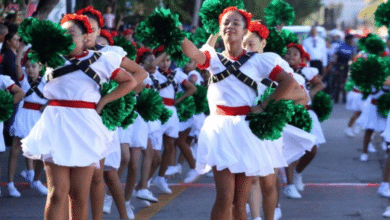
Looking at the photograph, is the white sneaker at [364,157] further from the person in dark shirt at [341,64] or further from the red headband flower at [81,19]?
the person in dark shirt at [341,64]

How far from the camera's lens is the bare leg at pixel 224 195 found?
6406mm

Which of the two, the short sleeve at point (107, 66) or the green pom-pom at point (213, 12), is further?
the green pom-pom at point (213, 12)

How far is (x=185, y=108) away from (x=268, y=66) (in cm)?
443

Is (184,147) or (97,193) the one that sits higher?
(97,193)

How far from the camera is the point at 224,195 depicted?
6422 millimetres

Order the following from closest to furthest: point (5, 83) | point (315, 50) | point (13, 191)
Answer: point (5, 83) → point (13, 191) → point (315, 50)

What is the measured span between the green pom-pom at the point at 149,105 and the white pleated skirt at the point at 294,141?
1.22 metres

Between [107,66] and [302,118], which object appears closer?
[107,66]

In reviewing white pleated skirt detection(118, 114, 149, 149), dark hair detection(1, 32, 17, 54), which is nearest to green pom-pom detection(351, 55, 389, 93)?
white pleated skirt detection(118, 114, 149, 149)

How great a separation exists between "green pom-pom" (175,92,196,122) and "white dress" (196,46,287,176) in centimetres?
431

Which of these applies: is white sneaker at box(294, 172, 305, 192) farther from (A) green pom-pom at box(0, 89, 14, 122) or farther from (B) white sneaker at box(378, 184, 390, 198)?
(A) green pom-pom at box(0, 89, 14, 122)

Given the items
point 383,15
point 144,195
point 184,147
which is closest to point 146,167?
point 144,195

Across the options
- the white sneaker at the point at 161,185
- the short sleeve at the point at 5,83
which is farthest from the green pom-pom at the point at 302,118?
the short sleeve at the point at 5,83

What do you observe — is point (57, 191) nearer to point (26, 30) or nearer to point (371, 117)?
point (26, 30)
